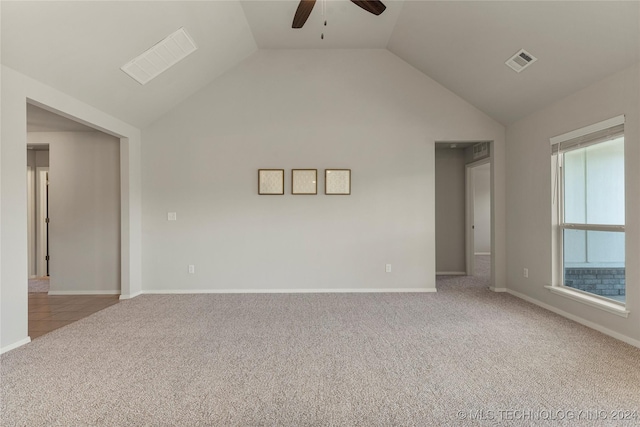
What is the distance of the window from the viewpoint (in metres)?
2.93

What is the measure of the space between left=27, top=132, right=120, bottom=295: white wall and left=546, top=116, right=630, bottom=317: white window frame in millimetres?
5770

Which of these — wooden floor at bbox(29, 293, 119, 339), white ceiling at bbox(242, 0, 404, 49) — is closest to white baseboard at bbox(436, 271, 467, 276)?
white ceiling at bbox(242, 0, 404, 49)

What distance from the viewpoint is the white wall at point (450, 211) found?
19.8 feet

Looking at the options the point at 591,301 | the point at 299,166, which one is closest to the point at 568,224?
the point at 591,301

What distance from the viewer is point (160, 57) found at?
3.47 m

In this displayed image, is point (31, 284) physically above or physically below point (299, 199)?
below

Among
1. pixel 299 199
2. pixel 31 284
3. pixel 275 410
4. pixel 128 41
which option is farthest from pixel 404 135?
pixel 31 284

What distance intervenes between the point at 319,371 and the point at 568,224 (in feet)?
10.7

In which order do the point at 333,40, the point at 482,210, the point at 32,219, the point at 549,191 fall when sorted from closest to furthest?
1. the point at 549,191
2. the point at 333,40
3. the point at 32,219
4. the point at 482,210

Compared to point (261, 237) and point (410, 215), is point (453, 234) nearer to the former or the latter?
point (410, 215)

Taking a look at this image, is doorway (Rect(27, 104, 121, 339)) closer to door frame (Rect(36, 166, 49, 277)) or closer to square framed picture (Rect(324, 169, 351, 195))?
door frame (Rect(36, 166, 49, 277))

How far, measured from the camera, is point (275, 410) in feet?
6.00

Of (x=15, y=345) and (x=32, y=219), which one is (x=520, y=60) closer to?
(x=15, y=345)

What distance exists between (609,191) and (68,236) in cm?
671
